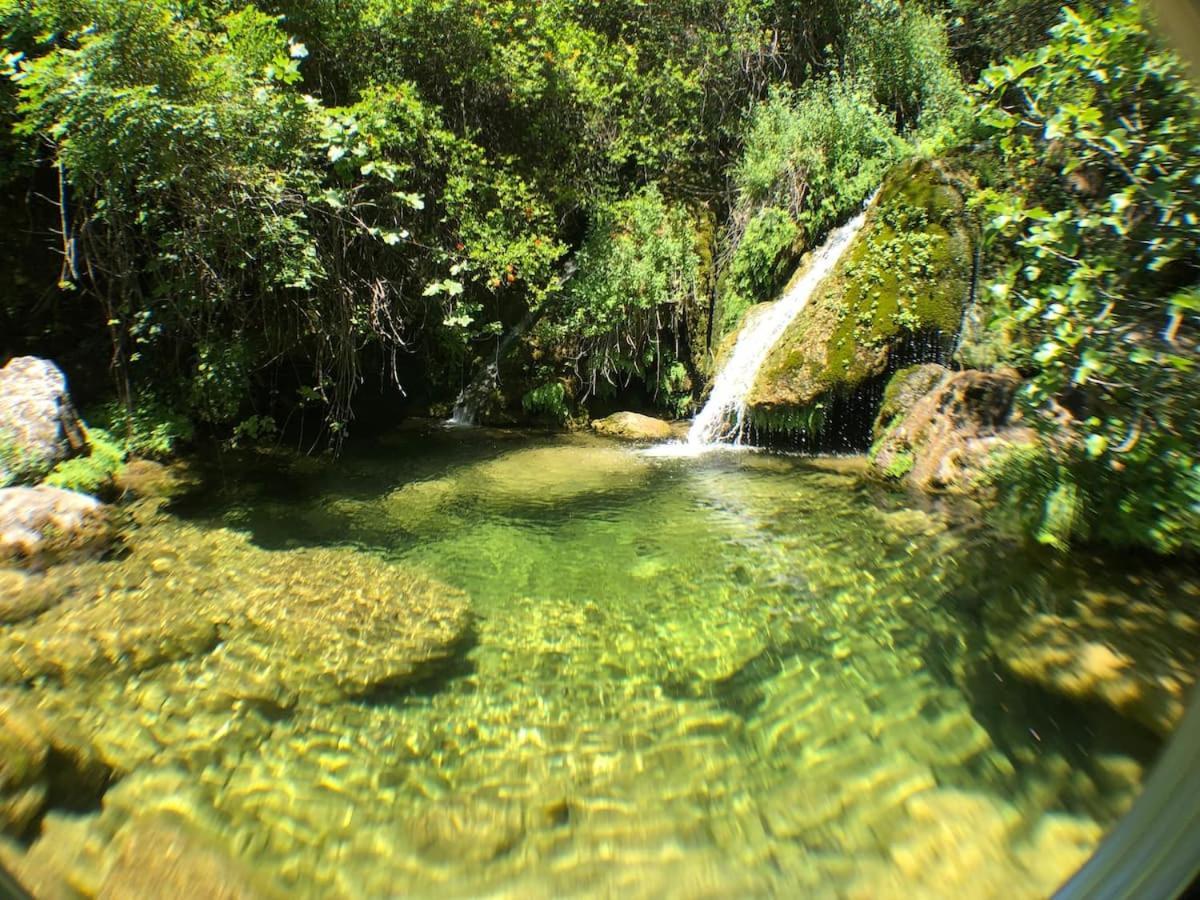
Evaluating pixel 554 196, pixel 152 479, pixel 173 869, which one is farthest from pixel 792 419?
pixel 173 869

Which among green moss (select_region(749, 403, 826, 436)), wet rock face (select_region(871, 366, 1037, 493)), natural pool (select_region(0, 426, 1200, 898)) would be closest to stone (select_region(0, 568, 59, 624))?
natural pool (select_region(0, 426, 1200, 898))

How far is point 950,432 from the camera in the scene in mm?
6699

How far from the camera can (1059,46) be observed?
4.04 m

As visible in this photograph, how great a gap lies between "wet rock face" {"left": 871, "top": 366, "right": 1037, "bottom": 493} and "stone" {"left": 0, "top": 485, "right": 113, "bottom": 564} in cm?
762

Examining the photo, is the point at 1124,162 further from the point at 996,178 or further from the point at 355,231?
the point at 355,231

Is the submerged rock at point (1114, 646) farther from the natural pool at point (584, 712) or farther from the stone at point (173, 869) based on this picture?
the stone at point (173, 869)

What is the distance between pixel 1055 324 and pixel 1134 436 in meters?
0.86

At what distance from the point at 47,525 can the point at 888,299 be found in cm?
944

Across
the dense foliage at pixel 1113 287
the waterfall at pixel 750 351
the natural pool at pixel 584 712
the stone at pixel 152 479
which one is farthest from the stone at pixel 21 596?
the waterfall at pixel 750 351

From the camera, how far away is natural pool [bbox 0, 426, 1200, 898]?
223 centimetres

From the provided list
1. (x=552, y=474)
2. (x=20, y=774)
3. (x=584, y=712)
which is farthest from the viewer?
(x=552, y=474)

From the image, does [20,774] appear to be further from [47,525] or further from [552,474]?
[552,474]

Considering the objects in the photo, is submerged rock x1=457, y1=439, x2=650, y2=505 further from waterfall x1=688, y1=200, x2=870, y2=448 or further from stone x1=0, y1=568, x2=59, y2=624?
stone x1=0, y1=568, x2=59, y2=624

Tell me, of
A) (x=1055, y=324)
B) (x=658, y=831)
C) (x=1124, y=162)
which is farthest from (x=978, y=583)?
(x=658, y=831)
